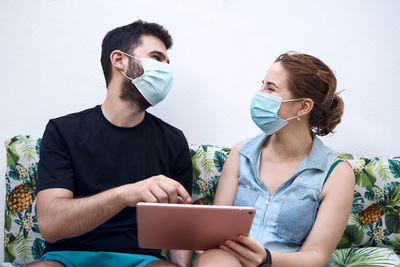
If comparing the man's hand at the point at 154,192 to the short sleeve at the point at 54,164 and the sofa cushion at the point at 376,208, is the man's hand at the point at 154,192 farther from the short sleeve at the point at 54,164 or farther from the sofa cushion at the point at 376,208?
the sofa cushion at the point at 376,208

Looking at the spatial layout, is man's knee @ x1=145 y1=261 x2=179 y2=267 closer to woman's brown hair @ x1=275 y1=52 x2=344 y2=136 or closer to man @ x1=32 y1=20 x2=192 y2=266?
man @ x1=32 y1=20 x2=192 y2=266

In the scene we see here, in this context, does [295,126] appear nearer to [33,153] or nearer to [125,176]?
[125,176]

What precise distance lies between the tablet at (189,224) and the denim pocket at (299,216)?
356 millimetres

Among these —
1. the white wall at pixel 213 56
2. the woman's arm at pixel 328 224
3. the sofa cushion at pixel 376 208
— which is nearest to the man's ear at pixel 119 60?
the white wall at pixel 213 56

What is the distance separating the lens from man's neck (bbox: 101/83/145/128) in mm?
1435

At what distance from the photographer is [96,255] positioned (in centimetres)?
123

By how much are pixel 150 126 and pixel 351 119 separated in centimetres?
107

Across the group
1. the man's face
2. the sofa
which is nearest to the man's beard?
the man's face

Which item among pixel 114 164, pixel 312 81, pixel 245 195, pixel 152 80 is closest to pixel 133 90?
pixel 152 80

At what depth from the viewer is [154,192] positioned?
3.24ft

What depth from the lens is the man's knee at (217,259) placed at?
978mm

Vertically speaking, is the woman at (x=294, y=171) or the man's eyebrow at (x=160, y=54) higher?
the man's eyebrow at (x=160, y=54)

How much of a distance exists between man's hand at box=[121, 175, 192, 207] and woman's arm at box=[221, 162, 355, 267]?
1.32ft

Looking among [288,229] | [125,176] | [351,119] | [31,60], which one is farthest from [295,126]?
[31,60]
